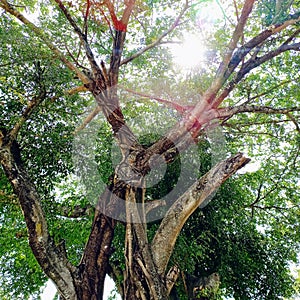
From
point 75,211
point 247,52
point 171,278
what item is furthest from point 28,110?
point 247,52

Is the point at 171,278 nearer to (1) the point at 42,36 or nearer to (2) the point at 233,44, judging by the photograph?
(2) the point at 233,44

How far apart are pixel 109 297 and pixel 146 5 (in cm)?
813

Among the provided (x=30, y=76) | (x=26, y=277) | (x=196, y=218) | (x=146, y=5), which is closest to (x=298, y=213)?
(x=196, y=218)

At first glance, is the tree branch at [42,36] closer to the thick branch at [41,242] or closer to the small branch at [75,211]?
the thick branch at [41,242]

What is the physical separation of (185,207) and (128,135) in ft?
5.81

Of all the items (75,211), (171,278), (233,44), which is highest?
(233,44)

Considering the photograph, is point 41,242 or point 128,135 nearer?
point 41,242

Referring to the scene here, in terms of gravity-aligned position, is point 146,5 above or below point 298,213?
above

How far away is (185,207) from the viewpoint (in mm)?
4812

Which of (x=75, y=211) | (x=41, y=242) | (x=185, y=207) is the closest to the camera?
(x=41, y=242)

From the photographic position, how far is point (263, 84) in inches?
316

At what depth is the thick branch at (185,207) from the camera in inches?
185

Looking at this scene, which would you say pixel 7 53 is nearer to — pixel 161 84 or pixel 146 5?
pixel 146 5

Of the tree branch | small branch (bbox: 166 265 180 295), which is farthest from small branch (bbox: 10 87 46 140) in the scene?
small branch (bbox: 166 265 180 295)
